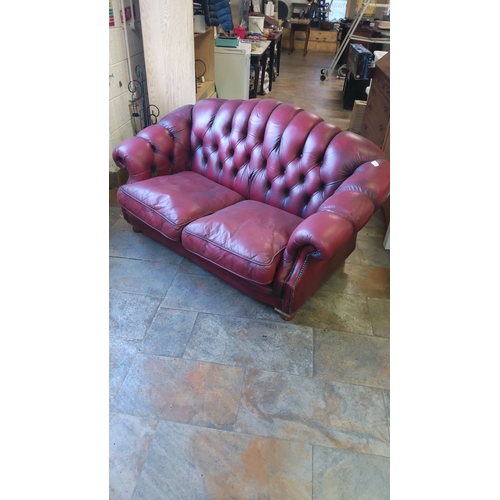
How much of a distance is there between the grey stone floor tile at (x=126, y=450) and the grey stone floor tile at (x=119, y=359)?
0.54 feet

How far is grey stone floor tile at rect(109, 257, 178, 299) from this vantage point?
2.13 m

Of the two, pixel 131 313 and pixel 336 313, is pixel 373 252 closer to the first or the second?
pixel 336 313

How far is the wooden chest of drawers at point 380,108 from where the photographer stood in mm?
2938

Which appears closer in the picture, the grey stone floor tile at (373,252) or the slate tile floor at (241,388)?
the slate tile floor at (241,388)

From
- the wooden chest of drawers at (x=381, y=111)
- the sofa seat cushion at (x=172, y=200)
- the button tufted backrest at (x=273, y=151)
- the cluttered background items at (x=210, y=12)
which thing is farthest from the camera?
the cluttered background items at (x=210, y=12)

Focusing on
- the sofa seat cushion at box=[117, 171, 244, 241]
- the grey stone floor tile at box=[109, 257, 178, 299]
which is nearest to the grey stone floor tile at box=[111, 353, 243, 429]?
the grey stone floor tile at box=[109, 257, 178, 299]

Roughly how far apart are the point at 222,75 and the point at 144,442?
3968mm

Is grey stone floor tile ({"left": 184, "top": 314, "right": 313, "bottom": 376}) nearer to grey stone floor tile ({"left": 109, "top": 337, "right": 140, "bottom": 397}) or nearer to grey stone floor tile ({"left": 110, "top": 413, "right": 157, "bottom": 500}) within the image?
grey stone floor tile ({"left": 109, "top": 337, "right": 140, "bottom": 397})

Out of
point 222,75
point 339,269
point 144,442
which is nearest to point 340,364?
point 339,269

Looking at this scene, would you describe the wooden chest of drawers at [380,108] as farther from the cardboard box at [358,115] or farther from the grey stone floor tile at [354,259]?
the grey stone floor tile at [354,259]

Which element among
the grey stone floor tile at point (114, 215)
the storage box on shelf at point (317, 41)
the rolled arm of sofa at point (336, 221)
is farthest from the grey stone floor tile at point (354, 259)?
the storage box on shelf at point (317, 41)

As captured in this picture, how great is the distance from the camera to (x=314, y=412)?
153 cm

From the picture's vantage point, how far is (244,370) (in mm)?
1694
